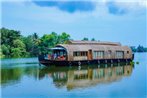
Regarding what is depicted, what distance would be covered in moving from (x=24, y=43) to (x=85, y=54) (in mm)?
19648

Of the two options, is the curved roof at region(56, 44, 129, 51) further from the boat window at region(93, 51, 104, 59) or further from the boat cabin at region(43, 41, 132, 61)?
the boat window at region(93, 51, 104, 59)

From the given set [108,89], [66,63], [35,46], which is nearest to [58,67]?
[66,63]

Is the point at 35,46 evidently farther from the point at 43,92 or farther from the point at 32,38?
the point at 43,92

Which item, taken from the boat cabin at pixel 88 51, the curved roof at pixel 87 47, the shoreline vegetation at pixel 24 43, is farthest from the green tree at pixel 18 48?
the curved roof at pixel 87 47

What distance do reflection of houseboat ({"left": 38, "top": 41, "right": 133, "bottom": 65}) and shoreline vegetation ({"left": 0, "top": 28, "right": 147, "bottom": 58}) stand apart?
36.0 feet

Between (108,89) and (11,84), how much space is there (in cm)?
286

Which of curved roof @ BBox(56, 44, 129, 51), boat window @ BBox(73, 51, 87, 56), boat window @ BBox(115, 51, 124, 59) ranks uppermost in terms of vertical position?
curved roof @ BBox(56, 44, 129, 51)

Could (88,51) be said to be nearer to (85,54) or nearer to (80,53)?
(85,54)

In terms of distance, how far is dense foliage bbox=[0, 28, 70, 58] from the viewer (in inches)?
1328

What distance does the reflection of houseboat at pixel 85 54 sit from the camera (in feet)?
56.9

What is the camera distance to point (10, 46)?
34469 millimetres

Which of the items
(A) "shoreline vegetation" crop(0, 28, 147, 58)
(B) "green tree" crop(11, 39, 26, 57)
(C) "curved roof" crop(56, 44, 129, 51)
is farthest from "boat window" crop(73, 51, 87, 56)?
(B) "green tree" crop(11, 39, 26, 57)

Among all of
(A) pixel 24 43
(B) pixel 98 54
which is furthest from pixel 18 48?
(B) pixel 98 54

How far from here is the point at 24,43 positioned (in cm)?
3734
